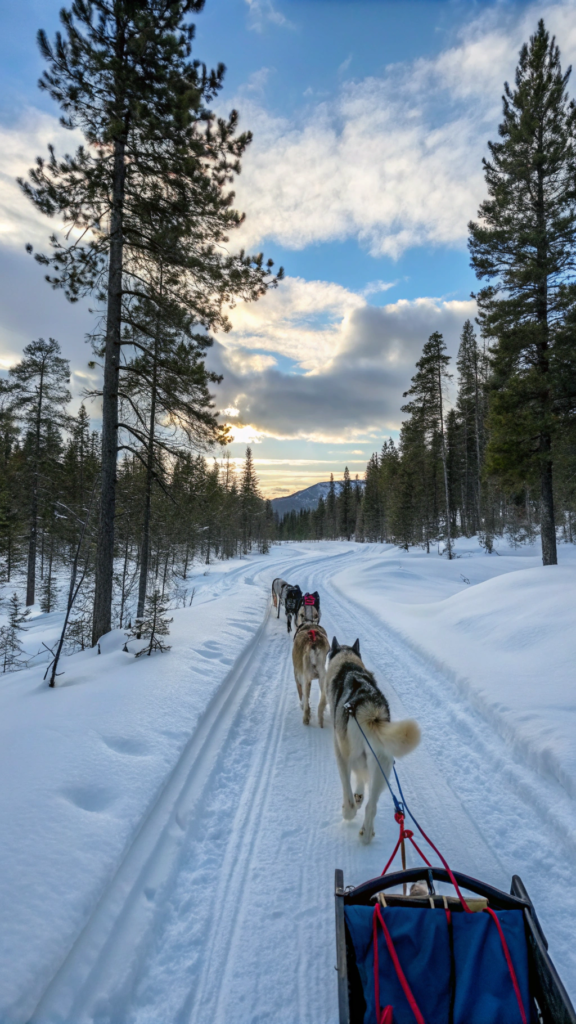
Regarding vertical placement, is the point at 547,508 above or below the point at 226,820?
above

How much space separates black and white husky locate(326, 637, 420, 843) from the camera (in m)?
2.70

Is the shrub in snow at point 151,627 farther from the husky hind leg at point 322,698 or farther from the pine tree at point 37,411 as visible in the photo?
the pine tree at point 37,411

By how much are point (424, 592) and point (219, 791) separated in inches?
590

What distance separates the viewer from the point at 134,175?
25.2 ft

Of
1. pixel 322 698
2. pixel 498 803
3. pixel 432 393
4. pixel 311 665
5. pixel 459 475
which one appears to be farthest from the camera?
pixel 459 475

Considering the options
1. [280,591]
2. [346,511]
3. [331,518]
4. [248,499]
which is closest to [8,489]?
[280,591]

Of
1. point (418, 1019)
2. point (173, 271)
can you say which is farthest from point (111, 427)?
point (418, 1019)

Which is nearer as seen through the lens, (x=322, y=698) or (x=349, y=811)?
(x=349, y=811)

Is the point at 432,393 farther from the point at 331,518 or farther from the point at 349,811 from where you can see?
the point at 331,518

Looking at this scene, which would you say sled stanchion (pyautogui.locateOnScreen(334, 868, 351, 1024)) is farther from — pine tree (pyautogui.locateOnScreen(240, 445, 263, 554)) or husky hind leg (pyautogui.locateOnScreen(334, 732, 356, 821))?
pine tree (pyautogui.locateOnScreen(240, 445, 263, 554))

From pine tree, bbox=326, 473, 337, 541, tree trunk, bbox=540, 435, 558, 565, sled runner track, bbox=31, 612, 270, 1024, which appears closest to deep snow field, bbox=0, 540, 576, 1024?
sled runner track, bbox=31, 612, 270, 1024

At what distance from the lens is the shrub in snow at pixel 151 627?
7.14 metres

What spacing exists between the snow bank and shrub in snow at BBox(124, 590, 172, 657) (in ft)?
16.1

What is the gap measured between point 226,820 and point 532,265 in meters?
15.8
